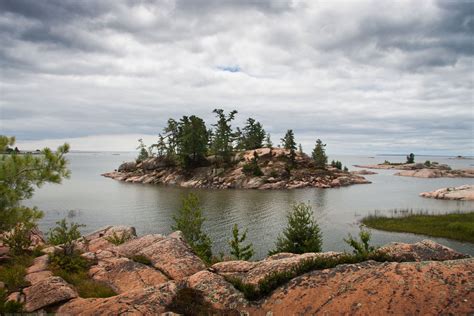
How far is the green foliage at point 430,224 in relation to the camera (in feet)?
140

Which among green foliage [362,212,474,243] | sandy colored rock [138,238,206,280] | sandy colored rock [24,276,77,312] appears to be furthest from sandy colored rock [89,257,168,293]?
green foliage [362,212,474,243]

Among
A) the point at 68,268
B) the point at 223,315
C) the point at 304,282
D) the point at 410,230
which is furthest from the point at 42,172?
the point at 410,230

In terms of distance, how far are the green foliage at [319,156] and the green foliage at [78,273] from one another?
11008 centimetres

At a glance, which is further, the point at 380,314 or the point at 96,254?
the point at 96,254

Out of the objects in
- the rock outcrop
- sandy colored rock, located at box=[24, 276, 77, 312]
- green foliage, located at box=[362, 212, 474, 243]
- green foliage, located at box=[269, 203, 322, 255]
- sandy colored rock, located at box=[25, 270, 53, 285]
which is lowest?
green foliage, located at box=[362, 212, 474, 243]

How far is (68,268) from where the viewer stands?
53.5 feet

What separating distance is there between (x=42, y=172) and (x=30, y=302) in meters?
5.57

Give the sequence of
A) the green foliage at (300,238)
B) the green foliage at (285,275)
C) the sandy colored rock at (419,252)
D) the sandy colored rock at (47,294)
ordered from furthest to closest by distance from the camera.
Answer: the green foliage at (300,238) → the sandy colored rock at (419,252) → the sandy colored rock at (47,294) → the green foliage at (285,275)

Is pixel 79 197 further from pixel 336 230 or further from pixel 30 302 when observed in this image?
pixel 30 302

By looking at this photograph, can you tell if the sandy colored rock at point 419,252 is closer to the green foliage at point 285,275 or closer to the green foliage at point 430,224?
the green foliage at point 285,275

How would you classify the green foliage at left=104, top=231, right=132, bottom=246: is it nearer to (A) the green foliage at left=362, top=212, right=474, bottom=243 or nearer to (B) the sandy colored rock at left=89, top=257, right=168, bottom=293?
(B) the sandy colored rock at left=89, top=257, right=168, bottom=293

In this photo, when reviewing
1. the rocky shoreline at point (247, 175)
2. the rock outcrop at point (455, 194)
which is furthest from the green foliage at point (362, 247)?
the rocky shoreline at point (247, 175)

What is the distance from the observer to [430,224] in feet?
157

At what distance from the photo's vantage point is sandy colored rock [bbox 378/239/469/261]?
1338 cm
